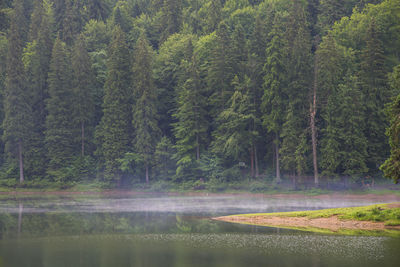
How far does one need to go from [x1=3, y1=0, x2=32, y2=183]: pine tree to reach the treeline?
177 mm

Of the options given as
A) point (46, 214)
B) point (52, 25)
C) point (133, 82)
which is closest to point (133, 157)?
point (133, 82)

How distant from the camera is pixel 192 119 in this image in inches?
3410

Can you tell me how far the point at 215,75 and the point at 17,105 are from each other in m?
33.1

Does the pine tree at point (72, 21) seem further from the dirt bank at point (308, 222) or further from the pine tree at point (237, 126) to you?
the dirt bank at point (308, 222)

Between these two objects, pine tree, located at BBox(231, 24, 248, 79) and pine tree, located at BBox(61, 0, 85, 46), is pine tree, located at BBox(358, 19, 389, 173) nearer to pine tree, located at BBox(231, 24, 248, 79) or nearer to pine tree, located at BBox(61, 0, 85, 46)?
pine tree, located at BBox(231, 24, 248, 79)

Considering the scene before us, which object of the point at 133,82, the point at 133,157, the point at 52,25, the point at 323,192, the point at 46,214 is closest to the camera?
the point at 46,214

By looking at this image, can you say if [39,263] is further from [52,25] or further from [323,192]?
[52,25]

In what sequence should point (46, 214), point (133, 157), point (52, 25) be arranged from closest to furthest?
point (46, 214) < point (133, 157) < point (52, 25)

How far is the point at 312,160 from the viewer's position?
77.2m

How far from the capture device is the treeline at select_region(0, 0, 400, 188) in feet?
249

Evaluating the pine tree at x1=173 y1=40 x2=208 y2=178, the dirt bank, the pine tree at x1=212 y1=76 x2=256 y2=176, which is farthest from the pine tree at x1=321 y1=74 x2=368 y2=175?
the dirt bank

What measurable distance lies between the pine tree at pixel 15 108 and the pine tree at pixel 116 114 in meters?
12.2

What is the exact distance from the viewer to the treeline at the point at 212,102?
75875mm

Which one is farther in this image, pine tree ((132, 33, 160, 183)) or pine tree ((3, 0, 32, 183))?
pine tree ((3, 0, 32, 183))
